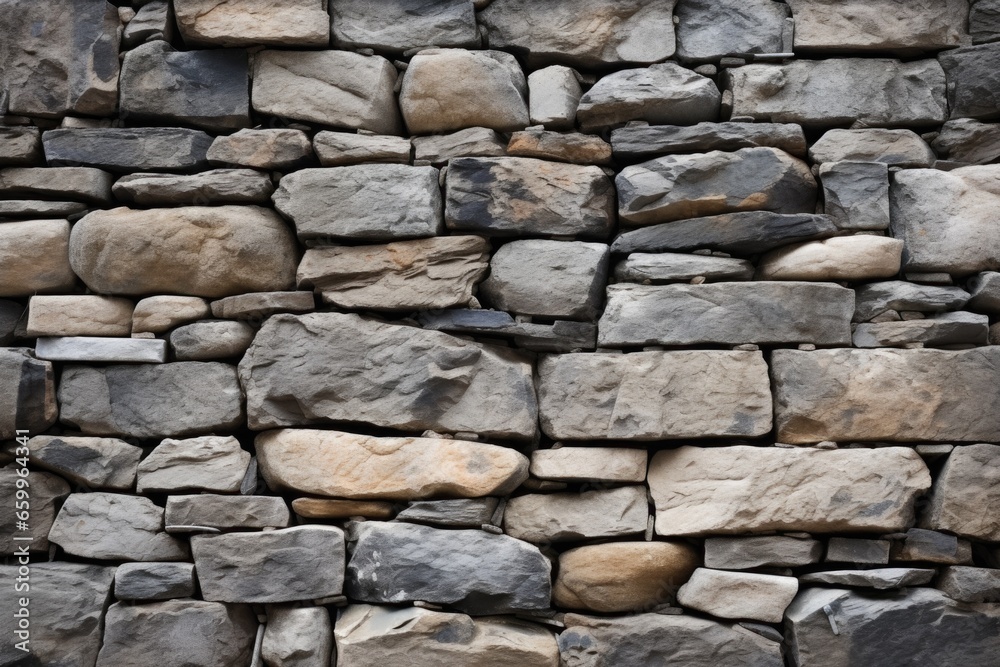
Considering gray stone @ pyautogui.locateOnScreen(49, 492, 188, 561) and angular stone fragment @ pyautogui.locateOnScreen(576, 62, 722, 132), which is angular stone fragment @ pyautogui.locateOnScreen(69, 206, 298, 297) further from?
angular stone fragment @ pyautogui.locateOnScreen(576, 62, 722, 132)

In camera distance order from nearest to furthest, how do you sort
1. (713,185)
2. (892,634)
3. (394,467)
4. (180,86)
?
(892,634) → (394,467) → (713,185) → (180,86)

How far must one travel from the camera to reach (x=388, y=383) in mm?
2318

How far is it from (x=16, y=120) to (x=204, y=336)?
98 centimetres

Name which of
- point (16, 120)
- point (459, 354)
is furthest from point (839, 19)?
point (16, 120)

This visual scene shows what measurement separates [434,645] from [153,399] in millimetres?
1128

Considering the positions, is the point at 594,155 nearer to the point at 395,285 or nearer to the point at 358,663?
the point at 395,285

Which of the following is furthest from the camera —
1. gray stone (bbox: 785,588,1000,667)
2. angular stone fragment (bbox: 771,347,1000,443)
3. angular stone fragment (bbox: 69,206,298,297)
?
angular stone fragment (bbox: 69,206,298,297)

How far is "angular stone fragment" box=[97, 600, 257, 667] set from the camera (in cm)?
224

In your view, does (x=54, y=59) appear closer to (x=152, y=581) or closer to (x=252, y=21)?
(x=252, y=21)

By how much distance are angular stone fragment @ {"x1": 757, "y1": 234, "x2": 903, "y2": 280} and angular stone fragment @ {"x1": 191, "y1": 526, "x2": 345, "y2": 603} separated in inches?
62.7

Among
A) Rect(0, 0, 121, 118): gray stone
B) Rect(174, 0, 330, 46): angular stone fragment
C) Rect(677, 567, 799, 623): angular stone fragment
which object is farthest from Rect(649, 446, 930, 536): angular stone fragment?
Rect(0, 0, 121, 118): gray stone

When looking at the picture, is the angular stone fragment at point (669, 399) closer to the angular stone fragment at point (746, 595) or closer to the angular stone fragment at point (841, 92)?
the angular stone fragment at point (746, 595)

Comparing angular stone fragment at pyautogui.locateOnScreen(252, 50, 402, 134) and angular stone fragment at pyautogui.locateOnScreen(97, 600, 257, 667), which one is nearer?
angular stone fragment at pyautogui.locateOnScreen(97, 600, 257, 667)

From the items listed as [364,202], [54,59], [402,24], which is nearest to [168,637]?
[364,202]
